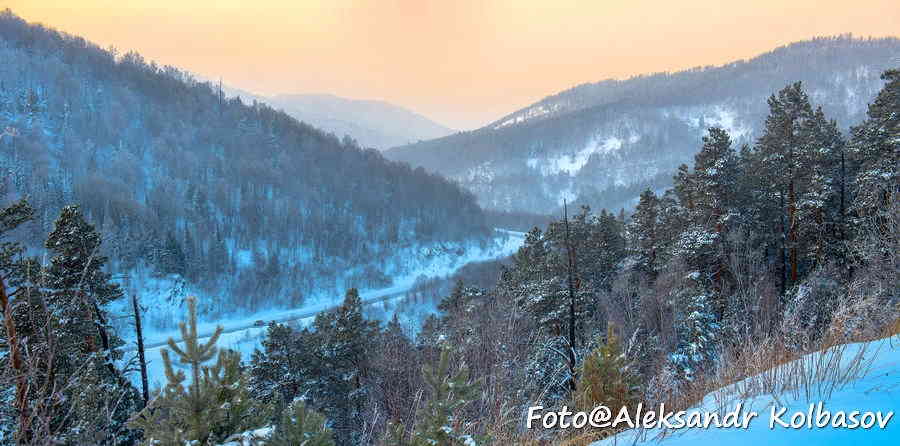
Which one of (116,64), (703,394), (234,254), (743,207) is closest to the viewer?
(703,394)

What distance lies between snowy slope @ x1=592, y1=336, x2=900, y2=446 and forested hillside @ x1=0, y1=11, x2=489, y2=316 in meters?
68.4

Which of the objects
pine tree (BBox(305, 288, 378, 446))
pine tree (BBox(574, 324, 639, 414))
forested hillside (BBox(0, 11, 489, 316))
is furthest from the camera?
forested hillside (BBox(0, 11, 489, 316))

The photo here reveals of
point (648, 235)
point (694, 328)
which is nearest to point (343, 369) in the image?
point (694, 328)

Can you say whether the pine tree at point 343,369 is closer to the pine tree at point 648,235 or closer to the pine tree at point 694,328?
the pine tree at point 694,328

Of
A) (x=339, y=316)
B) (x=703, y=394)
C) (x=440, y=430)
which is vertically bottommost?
(x=339, y=316)

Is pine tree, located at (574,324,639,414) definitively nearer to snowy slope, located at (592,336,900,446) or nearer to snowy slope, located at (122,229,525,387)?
snowy slope, located at (592,336,900,446)

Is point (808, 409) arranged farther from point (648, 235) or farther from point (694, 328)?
point (648, 235)

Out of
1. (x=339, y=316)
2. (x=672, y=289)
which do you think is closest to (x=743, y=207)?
(x=672, y=289)

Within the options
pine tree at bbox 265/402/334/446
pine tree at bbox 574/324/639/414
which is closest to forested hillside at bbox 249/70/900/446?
pine tree at bbox 574/324/639/414

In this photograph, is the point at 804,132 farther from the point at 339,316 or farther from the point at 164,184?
the point at 164,184

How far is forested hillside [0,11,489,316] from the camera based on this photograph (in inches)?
3024

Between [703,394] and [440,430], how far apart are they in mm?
2129

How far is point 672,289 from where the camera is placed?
19719mm

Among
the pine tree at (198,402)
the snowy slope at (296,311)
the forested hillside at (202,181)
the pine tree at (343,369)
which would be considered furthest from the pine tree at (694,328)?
the forested hillside at (202,181)
